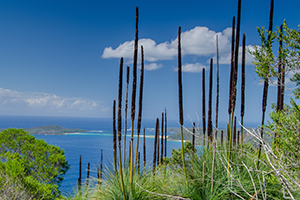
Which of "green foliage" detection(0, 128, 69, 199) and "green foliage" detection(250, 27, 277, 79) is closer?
"green foliage" detection(250, 27, 277, 79)

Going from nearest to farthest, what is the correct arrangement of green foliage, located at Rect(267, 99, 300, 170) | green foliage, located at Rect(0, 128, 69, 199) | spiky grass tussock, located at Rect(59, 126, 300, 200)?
green foliage, located at Rect(267, 99, 300, 170)
spiky grass tussock, located at Rect(59, 126, 300, 200)
green foliage, located at Rect(0, 128, 69, 199)

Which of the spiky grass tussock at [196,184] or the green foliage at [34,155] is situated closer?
the spiky grass tussock at [196,184]

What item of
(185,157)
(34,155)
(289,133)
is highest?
(289,133)

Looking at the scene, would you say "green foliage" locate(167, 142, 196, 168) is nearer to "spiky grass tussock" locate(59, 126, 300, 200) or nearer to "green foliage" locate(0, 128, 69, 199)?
"spiky grass tussock" locate(59, 126, 300, 200)

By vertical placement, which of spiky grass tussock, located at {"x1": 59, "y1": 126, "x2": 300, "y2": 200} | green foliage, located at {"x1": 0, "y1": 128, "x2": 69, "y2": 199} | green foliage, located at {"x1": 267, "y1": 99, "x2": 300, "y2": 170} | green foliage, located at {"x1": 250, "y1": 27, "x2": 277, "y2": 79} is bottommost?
green foliage, located at {"x1": 0, "y1": 128, "x2": 69, "y2": 199}

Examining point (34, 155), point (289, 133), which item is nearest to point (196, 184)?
point (289, 133)

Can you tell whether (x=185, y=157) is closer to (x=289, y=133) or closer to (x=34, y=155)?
(x=289, y=133)

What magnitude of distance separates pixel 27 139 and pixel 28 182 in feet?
12.5

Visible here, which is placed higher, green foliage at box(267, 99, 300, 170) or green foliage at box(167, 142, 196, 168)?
green foliage at box(267, 99, 300, 170)

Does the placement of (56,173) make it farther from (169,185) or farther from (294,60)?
(294,60)

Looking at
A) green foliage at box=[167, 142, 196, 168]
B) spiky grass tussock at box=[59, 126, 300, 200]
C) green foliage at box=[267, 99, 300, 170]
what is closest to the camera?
green foliage at box=[267, 99, 300, 170]

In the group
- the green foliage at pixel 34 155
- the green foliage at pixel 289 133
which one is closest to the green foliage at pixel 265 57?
the green foliage at pixel 289 133

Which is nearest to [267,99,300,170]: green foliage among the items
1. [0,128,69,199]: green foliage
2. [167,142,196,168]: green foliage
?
[167,142,196,168]: green foliage

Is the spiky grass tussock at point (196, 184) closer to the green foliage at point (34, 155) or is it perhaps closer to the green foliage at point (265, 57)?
the green foliage at point (265, 57)
